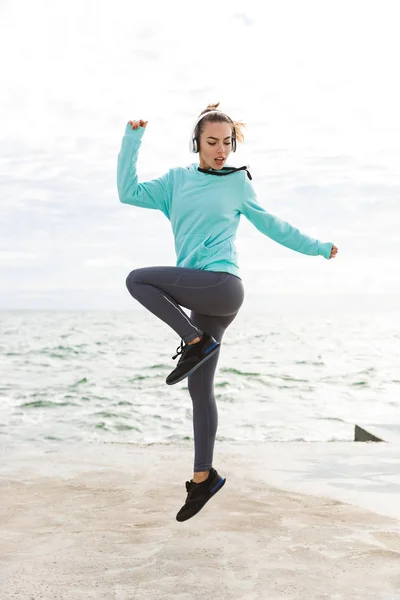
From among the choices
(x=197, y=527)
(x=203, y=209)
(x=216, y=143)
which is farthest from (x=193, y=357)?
(x=197, y=527)

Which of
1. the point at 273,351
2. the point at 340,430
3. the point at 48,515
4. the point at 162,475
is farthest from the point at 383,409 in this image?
the point at 273,351

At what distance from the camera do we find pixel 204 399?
12.8ft

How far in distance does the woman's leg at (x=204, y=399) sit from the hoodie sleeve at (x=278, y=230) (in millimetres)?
462

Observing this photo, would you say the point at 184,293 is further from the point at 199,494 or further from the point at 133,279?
the point at 199,494

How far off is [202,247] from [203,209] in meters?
0.19

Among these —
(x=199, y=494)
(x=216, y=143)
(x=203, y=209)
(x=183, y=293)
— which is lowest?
(x=199, y=494)

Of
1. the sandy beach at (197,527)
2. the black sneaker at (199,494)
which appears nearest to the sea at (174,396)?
the sandy beach at (197,527)

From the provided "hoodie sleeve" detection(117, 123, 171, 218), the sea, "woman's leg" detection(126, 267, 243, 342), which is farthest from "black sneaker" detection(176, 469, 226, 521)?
the sea

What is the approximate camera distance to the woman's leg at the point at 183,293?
3635mm

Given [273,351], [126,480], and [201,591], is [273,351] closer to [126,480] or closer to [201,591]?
[126,480]

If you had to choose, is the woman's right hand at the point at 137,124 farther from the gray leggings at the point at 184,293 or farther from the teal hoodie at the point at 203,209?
the gray leggings at the point at 184,293

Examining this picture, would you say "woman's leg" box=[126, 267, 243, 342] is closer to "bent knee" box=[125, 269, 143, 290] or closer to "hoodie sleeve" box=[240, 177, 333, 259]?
"bent knee" box=[125, 269, 143, 290]

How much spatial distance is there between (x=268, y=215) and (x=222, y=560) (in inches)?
97.6

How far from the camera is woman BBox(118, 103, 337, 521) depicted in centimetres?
365
